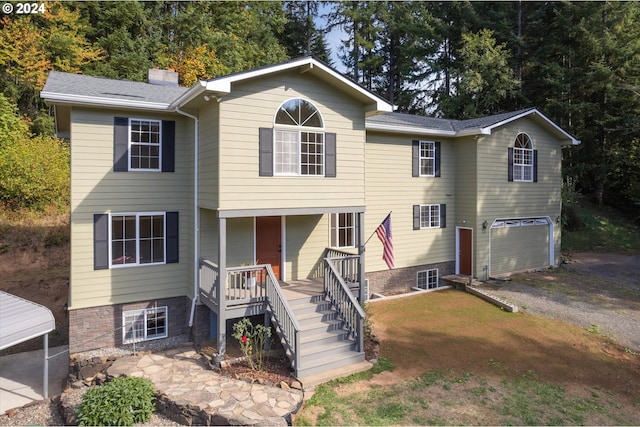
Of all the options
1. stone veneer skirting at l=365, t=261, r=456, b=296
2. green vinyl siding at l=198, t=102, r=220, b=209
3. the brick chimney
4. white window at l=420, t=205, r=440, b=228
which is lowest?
stone veneer skirting at l=365, t=261, r=456, b=296

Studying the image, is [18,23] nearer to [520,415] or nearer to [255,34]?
[255,34]

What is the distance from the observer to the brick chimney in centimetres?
1326

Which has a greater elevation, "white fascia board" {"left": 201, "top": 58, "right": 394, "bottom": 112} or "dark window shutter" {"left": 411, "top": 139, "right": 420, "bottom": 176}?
"white fascia board" {"left": 201, "top": 58, "right": 394, "bottom": 112}

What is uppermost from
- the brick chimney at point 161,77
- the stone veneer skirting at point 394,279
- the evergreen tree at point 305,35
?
the evergreen tree at point 305,35

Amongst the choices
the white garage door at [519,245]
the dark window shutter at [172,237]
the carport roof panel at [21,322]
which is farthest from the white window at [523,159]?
the carport roof panel at [21,322]

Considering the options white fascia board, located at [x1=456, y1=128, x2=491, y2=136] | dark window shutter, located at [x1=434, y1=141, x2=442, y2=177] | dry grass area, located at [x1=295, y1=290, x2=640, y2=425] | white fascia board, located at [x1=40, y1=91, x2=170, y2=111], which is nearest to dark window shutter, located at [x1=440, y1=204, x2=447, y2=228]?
dark window shutter, located at [x1=434, y1=141, x2=442, y2=177]

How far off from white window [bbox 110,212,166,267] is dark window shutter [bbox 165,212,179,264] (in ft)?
0.39

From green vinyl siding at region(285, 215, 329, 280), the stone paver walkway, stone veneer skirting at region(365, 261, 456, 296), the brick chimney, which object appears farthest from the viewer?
stone veneer skirting at region(365, 261, 456, 296)

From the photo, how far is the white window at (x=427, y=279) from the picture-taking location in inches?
589

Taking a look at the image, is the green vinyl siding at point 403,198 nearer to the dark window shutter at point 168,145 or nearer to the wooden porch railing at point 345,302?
the wooden porch railing at point 345,302

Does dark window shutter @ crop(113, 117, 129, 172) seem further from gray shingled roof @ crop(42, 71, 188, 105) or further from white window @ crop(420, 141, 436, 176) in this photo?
white window @ crop(420, 141, 436, 176)

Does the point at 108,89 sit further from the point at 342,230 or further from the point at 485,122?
the point at 485,122

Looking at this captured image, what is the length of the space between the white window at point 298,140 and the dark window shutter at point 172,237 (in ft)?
11.0

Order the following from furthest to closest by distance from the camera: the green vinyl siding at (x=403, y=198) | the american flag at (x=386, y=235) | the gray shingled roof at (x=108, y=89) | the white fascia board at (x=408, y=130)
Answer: the green vinyl siding at (x=403, y=198) < the white fascia board at (x=408, y=130) < the american flag at (x=386, y=235) < the gray shingled roof at (x=108, y=89)
